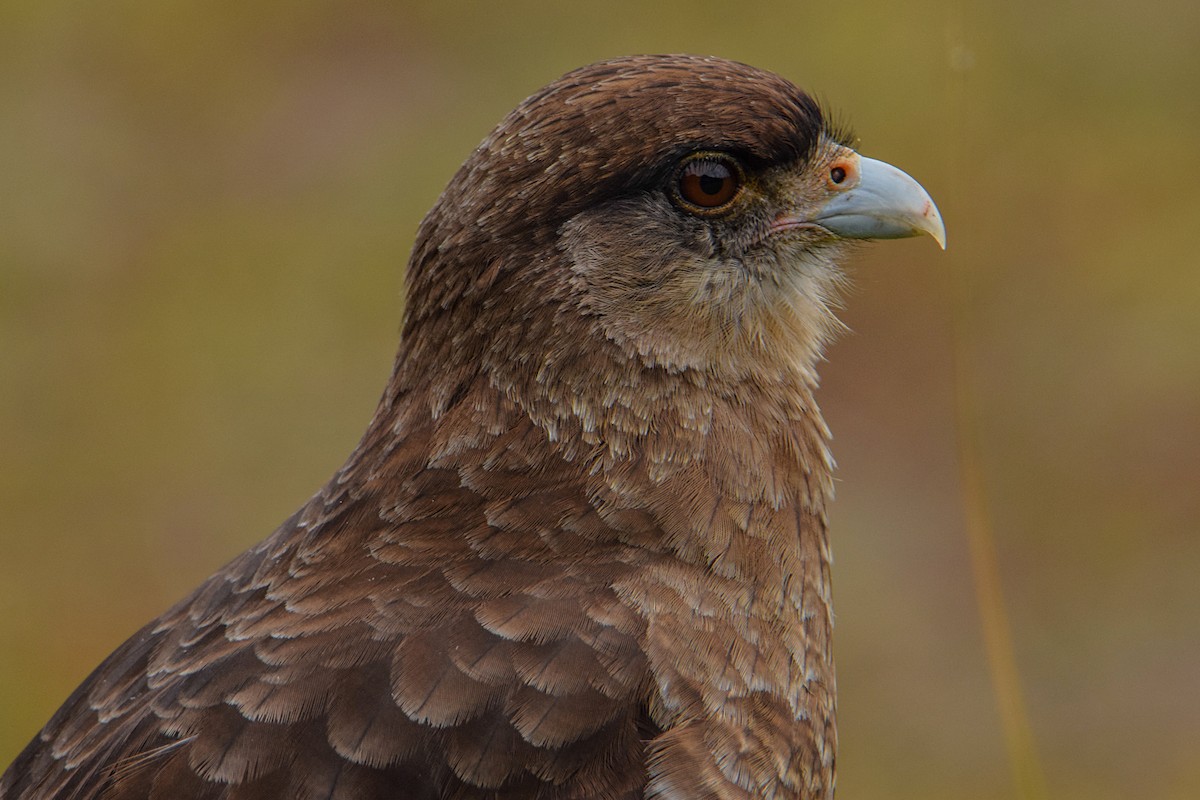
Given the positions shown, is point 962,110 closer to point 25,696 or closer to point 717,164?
point 717,164

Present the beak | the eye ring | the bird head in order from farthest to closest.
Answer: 1. the beak
2. the eye ring
3. the bird head

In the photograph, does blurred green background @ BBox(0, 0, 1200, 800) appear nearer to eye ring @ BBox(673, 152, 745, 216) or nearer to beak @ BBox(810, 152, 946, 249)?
beak @ BBox(810, 152, 946, 249)

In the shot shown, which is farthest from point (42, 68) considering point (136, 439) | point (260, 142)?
point (136, 439)

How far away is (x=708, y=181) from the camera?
13.5ft

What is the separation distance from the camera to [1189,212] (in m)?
10.6

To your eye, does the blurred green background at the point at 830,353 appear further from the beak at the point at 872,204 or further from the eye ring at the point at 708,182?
the eye ring at the point at 708,182

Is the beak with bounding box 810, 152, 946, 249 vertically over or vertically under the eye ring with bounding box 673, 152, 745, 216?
under

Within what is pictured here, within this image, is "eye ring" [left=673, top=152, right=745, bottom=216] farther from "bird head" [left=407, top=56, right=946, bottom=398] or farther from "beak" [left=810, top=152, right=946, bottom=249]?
"beak" [left=810, top=152, right=946, bottom=249]

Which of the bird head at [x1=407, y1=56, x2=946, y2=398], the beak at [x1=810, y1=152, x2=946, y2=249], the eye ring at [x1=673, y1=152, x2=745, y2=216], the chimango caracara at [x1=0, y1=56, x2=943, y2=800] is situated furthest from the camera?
A: the beak at [x1=810, y1=152, x2=946, y2=249]

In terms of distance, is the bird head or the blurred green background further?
the blurred green background

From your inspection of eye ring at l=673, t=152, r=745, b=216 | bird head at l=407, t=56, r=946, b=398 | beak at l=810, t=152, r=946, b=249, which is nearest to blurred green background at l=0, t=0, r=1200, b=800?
beak at l=810, t=152, r=946, b=249

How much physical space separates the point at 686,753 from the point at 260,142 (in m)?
9.30

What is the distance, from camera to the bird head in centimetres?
399

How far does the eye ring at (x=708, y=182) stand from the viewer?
4.09 meters
